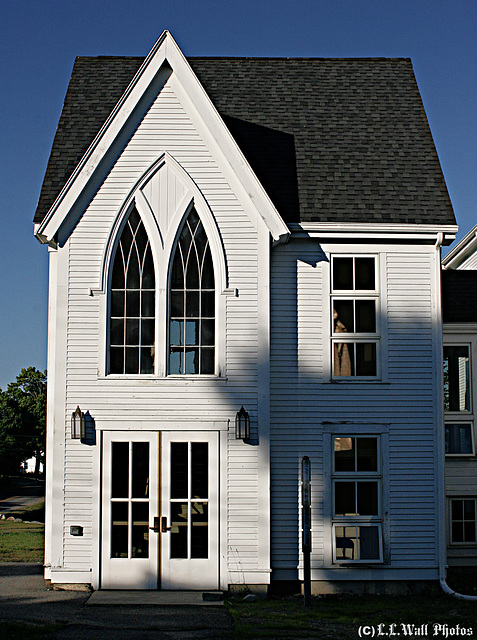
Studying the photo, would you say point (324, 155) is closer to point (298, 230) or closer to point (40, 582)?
point (298, 230)

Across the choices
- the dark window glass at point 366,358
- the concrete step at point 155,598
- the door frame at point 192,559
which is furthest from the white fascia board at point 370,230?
the concrete step at point 155,598

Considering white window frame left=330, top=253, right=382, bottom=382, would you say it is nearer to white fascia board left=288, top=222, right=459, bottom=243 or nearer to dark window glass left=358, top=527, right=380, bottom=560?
white fascia board left=288, top=222, right=459, bottom=243

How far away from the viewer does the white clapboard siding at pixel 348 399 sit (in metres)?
11.9

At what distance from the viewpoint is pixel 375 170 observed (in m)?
13.1

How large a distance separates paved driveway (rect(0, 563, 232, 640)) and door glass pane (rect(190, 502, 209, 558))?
43.0 inches

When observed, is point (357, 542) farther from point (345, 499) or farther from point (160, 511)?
point (160, 511)

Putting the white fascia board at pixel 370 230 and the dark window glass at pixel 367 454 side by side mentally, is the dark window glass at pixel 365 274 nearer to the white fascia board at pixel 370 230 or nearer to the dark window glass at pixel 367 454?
the white fascia board at pixel 370 230

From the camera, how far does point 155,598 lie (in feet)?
35.8

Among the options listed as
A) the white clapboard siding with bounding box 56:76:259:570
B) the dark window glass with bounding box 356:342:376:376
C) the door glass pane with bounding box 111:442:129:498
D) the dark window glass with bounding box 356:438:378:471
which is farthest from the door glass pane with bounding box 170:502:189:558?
the dark window glass with bounding box 356:342:376:376

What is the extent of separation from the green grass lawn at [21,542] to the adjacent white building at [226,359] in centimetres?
409

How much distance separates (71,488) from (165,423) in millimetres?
1836

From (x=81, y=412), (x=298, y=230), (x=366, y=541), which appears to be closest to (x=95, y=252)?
(x=81, y=412)

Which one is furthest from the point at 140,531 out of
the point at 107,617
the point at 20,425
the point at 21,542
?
the point at 20,425

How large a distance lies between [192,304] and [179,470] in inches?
107
